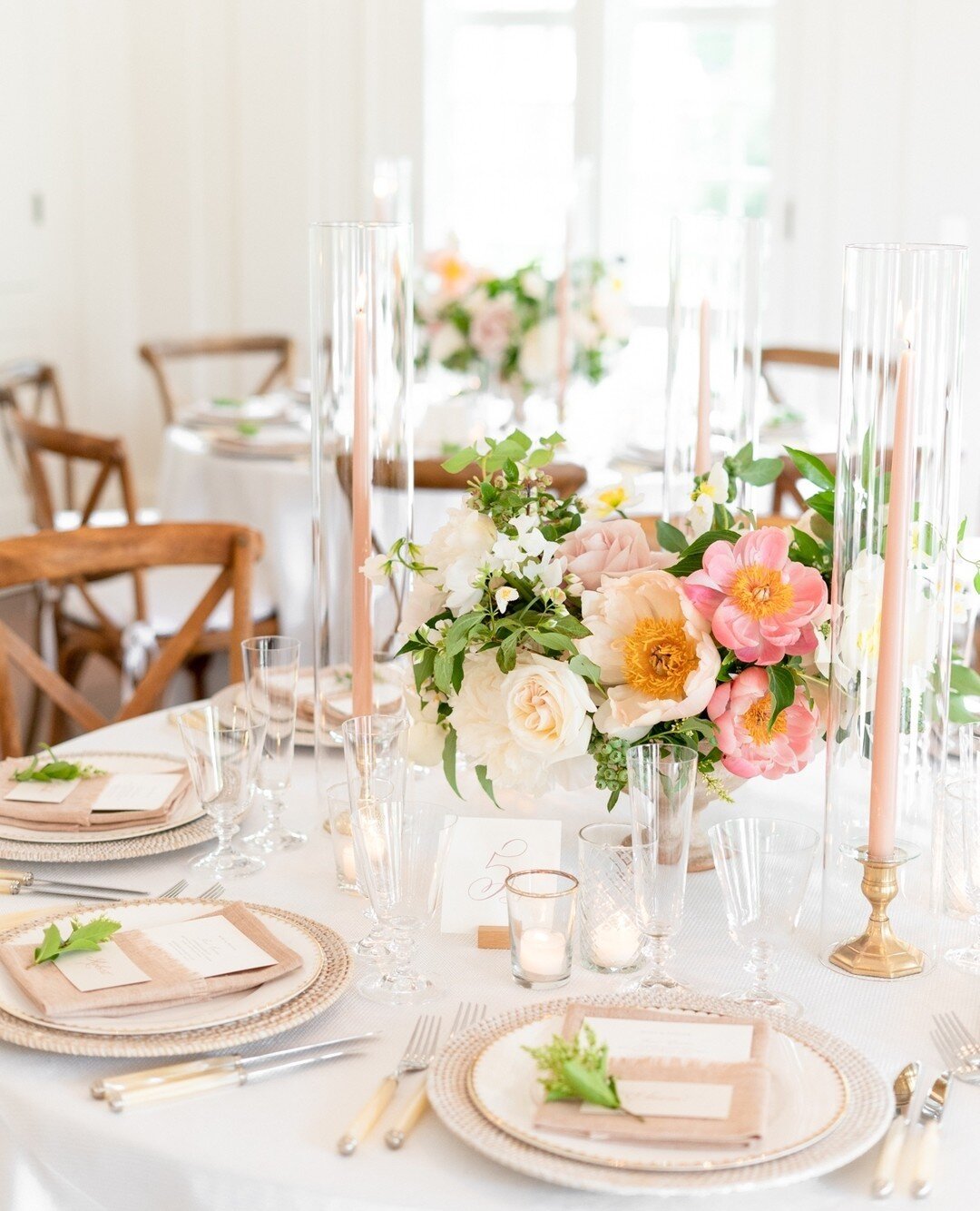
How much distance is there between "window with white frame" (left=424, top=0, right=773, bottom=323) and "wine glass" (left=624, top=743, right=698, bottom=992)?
427cm

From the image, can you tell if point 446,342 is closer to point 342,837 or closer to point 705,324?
point 705,324

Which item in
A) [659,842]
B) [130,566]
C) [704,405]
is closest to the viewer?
[659,842]

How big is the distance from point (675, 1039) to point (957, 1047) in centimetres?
23

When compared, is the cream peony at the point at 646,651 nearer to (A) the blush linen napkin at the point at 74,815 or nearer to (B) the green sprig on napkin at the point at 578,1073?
(B) the green sprig on napkin at the point at 578,1073

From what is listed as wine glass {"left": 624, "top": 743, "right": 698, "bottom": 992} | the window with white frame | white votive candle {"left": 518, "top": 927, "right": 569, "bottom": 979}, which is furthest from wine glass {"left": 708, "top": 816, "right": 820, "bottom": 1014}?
the window with white frame

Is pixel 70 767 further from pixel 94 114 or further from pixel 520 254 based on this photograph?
pixel 94 114

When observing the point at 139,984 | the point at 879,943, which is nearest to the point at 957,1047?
the point at 879,943

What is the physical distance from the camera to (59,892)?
135cm

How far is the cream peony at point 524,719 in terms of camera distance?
1229mm

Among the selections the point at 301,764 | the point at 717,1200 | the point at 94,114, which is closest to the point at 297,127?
the point at 94,114

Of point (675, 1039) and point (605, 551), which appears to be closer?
point (675, 1039)

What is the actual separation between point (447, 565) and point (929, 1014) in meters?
0.52

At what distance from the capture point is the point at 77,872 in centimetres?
140

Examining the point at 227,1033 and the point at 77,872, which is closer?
the point at 227,1033
